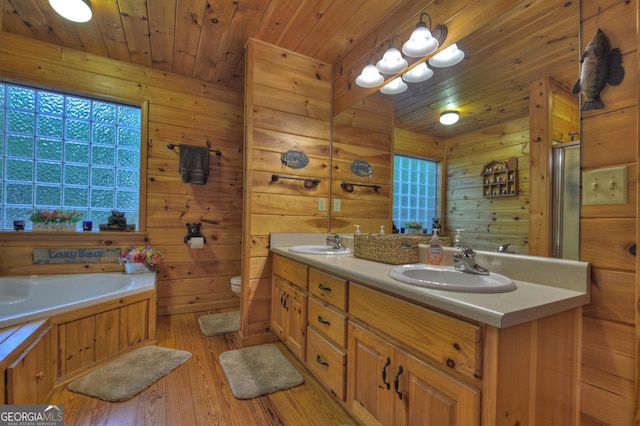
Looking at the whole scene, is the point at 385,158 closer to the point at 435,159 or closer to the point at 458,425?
the point at 435,159

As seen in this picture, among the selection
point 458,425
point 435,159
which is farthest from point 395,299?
point 435,159

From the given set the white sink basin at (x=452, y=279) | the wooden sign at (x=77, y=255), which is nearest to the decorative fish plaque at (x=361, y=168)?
the white sink basin at (x=452, y=279)

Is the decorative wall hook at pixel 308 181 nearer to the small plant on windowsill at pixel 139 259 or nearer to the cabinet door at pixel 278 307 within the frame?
the cabinet door at pixel 278 307

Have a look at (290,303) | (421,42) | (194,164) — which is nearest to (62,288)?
(194,164)

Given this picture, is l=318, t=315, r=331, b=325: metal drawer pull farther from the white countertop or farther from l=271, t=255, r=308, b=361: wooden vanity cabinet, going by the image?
the white countertop

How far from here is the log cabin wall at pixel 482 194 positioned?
3.88ft

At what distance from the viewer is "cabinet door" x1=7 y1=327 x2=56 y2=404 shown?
1.22 m

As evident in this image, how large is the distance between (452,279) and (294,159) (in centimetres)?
155

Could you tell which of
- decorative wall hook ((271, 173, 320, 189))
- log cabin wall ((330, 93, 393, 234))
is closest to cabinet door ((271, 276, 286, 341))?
log cabin wall ((330, 93, 393, 234))

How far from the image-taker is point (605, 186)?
0.94 meters

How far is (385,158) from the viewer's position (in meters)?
2.02

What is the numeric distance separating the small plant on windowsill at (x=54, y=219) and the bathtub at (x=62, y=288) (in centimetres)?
40

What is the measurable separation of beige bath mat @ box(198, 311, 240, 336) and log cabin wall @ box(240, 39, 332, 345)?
341 mm

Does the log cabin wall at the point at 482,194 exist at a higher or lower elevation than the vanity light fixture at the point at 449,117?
lower
